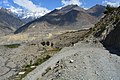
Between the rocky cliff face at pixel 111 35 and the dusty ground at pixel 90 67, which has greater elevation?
the rocky cliff face at pixel 111 35

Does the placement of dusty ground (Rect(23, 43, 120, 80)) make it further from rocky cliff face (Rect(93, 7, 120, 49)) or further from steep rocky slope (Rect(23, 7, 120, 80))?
rocky cliff face (Rect(93, 7, 120, 49))

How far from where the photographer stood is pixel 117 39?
38.8m

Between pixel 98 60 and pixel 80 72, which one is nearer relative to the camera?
pixel 80 72

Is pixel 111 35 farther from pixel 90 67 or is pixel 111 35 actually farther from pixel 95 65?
pixel 90 67

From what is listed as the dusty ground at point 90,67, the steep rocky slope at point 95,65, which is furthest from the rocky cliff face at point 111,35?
the dusty ground at point 90,67

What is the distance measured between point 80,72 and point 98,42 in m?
14.1

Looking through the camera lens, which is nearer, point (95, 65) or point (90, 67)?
point (90, 67)

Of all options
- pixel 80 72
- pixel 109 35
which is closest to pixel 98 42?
pixel 109 35

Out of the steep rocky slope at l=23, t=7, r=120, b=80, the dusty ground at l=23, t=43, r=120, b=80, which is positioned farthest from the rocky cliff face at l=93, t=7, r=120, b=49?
the dusty ground at l=23, t=43, r=120, b=80

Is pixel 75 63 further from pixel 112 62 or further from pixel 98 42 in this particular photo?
pixel 98 42

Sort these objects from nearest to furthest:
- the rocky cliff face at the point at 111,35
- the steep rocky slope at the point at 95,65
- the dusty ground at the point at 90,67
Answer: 1. the dusty ground at the point at 90,67
2. the steep rocky slope at the point at 95,65
3. the rocky cliff face at the point at 111,35

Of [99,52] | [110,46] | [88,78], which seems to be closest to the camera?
[88,78]

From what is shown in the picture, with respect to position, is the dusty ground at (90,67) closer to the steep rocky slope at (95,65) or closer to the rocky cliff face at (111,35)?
the steep rocky slope at (95,65)

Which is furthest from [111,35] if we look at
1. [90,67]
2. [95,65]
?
[90,67]
